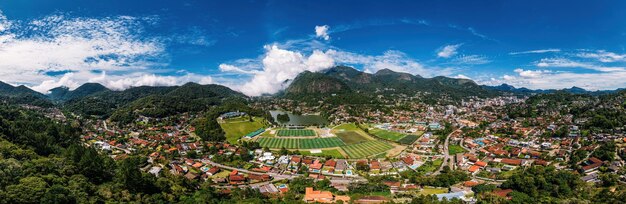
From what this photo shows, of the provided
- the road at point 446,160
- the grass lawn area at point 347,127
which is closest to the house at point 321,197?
the road at point 446,160

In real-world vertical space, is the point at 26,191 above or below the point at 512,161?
above

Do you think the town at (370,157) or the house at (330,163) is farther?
the house at (330,163)

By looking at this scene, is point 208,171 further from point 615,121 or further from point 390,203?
point 615,121

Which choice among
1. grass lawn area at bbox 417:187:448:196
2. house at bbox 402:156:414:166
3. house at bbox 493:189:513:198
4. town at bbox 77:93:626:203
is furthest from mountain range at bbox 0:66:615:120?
house at bbox 493:189:513:198

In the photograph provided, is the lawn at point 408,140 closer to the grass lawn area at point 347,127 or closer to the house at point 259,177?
the grass lawn area at point 347,127

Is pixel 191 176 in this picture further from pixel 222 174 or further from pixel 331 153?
pixel 331 153

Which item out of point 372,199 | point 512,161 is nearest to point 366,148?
point 512,161
